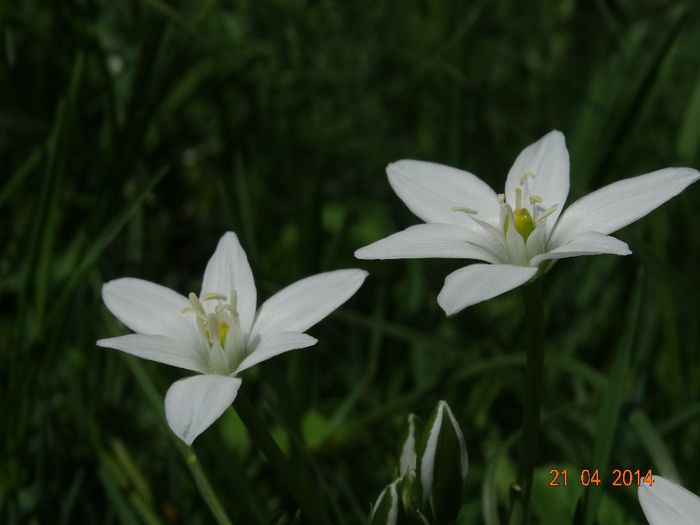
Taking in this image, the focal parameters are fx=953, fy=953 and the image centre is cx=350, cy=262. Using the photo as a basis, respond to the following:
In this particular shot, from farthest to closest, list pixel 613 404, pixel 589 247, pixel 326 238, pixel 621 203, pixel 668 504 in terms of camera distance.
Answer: pixel 326 238 → pixel 613 404 → pixel 621 203 → pixel 589 247 → pixel 668 504

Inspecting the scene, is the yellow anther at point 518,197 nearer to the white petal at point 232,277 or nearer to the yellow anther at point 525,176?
the yellow anther at point 525,176

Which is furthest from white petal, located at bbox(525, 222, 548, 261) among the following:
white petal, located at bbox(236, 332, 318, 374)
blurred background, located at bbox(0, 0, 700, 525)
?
white petal, located at bbox(236, 332, 318, 374)

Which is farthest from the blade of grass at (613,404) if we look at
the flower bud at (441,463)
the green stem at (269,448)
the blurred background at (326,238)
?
the green stem at (269,448)

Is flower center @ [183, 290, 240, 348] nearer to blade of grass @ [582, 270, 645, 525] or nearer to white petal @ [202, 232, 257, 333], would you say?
white petal @ [202, 232, 257, 333]

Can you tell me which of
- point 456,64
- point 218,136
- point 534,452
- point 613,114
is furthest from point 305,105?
point 534,452

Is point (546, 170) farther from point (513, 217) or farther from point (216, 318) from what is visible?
point (216, 318)

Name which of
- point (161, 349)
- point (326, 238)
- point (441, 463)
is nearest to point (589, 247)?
point (441, 463)
